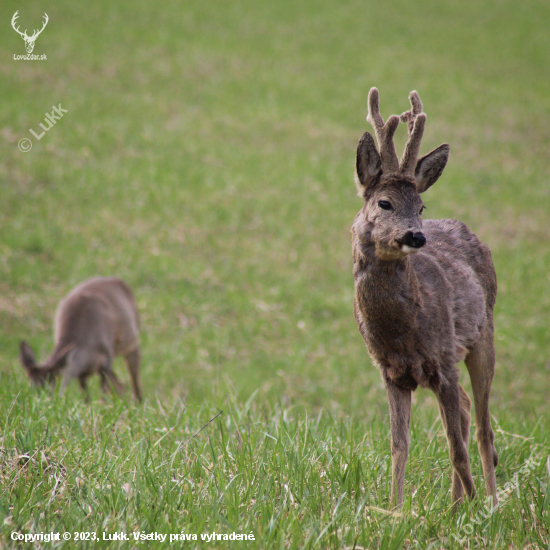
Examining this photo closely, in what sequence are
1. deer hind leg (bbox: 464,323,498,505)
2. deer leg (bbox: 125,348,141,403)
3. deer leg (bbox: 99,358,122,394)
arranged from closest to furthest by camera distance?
deer hind leg (bbox: 464,323,498,505) < deer leg (bbox: 99,358,122,394) < deer leg (bbox: 125,348,141,403)

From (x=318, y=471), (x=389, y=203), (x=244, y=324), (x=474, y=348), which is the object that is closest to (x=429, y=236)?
(x=474, y=348)

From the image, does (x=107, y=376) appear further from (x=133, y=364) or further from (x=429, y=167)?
(x=429, y=167)

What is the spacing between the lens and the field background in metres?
3.01

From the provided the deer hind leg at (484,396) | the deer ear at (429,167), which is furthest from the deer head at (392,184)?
the deer hind leg at (484,396)

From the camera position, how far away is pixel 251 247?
39.5ft

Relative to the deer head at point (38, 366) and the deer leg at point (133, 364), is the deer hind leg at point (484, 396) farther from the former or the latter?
the deer leg at point (133, 364)

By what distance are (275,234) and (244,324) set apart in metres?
3.22

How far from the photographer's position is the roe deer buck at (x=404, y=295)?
113 inches

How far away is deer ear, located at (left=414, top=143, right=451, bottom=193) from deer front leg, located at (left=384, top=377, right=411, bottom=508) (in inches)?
39.2

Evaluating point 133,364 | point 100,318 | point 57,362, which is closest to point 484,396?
point 57,362

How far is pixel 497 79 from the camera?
69.4 ft

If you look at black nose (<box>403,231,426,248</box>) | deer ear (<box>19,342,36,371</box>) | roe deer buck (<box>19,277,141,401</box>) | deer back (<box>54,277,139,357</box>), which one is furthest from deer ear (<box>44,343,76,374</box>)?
black nose (<box>403,231,426,248</box>)

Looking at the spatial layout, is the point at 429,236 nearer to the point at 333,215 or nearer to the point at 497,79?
the point at 333,215

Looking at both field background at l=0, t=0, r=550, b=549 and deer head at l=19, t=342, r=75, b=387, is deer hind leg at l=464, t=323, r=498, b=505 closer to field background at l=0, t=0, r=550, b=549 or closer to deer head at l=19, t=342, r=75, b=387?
field background at l=0, t=0, r=550, b=549
